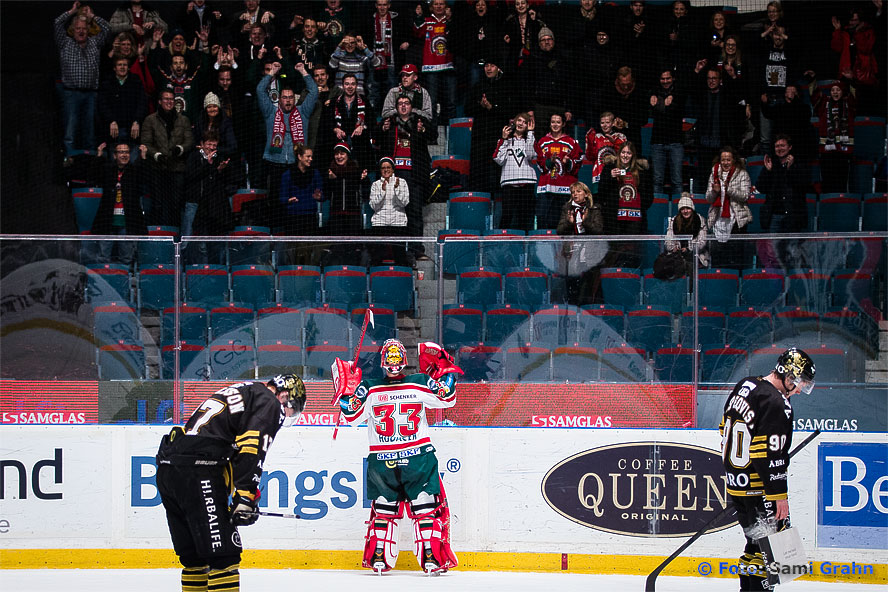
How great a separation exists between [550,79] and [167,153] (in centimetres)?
377

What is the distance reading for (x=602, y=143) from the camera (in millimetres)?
9914

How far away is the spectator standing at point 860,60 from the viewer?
10.4m

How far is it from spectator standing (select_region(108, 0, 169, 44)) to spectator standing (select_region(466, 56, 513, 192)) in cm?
345

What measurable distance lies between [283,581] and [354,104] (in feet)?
16.4

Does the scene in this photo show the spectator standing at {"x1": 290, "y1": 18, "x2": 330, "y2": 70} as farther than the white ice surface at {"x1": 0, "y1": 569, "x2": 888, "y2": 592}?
Yes

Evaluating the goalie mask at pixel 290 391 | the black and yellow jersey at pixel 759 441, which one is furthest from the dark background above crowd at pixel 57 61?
the goalie mask at pixel 290 391

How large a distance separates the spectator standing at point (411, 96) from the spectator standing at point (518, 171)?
0.86 m

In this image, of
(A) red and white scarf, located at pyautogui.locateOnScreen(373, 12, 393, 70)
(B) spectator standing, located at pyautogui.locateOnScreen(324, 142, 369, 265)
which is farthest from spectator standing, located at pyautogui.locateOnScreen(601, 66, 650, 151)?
(B) spectator standing, located at pyautogui.locateOnScreen(324, 142, 369, 265)

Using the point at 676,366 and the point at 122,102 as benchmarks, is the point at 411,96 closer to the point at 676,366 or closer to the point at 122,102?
the point at 122,102

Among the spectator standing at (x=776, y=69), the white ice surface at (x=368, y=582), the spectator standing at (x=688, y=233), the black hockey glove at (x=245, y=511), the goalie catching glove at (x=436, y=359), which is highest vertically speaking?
the spectator standing at (x=776, y=69)

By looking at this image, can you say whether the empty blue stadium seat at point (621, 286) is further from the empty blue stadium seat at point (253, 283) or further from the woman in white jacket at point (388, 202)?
the woman in white jacket at point (388, 202)

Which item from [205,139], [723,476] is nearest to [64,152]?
[205,139]

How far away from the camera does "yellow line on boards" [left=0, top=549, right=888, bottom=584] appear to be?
6762mm

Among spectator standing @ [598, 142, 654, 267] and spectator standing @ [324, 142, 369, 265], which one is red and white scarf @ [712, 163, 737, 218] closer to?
spectator standing @ [598, 142, 654, 267]
